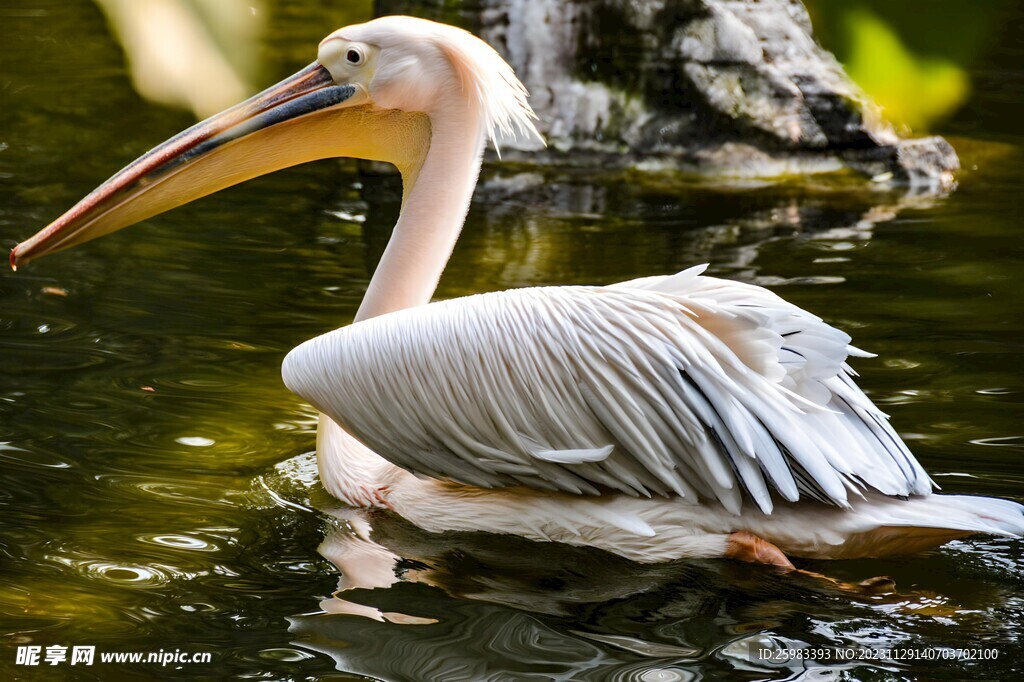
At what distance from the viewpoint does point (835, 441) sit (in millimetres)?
2910

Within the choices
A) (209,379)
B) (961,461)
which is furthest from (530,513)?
(209,379)

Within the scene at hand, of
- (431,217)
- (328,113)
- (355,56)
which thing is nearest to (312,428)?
(431,217)

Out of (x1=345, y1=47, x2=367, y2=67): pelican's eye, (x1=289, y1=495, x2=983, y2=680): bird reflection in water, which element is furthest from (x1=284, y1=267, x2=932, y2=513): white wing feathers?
(x1=345, y1=47, x2=367, y2=67): pelican's eye

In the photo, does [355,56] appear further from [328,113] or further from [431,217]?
[431,217]

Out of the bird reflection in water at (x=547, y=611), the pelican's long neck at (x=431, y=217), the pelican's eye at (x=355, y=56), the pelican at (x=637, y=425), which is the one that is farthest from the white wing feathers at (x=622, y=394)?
the pelican's eye at (x=355, y=56)

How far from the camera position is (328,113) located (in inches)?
142

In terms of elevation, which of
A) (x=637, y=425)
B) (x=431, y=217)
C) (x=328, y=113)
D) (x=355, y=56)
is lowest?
(x=637, y=425)

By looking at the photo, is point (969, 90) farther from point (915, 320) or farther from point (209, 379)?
point (209, 379)

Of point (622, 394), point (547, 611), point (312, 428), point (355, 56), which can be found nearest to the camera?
point (547, 611)

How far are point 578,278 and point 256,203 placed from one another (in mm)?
2152

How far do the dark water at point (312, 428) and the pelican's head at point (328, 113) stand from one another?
72 cm

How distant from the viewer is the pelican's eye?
3523 millimetres

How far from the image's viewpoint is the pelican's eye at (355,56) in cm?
352

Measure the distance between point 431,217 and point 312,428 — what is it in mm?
843
